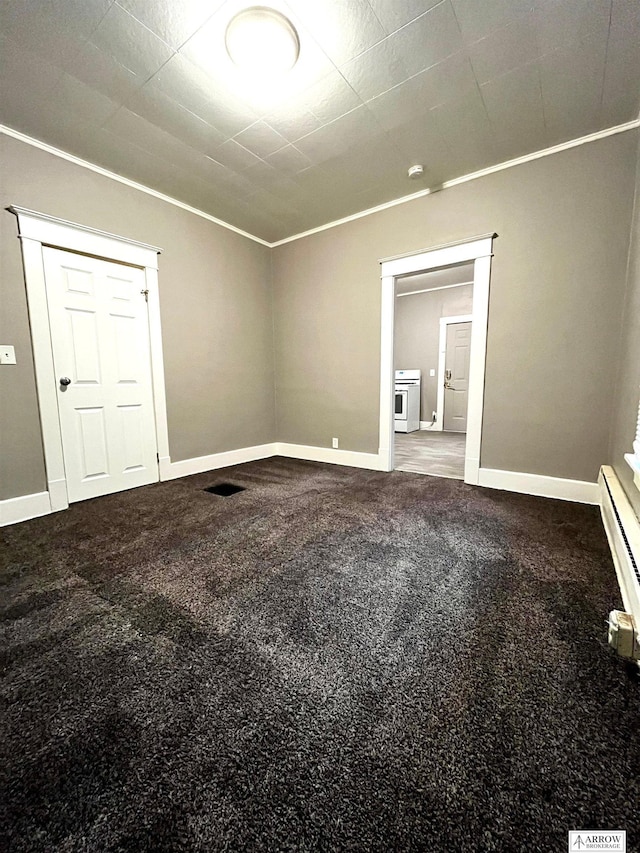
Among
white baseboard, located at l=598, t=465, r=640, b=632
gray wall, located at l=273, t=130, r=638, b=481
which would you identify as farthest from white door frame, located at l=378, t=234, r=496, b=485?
white baseboard, located at l=598, t=465, r=640, b=632

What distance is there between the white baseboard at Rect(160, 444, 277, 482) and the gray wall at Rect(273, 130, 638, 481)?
1485 mm

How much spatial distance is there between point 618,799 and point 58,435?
330cm

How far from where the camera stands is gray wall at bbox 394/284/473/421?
6.50 m

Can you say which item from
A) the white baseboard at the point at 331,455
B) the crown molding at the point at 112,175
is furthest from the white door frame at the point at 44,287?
the white baseboard at the point at 331,455

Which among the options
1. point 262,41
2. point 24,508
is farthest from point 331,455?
point 262,41

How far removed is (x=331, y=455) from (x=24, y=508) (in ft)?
9.11

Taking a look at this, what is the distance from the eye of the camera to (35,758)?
0.80 metres

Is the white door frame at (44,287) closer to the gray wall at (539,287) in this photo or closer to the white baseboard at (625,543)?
the gray wall at (539,287)

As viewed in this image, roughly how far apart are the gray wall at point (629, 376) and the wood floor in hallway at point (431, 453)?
131 centimetres

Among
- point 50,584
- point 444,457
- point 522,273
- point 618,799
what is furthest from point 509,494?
point 50,584

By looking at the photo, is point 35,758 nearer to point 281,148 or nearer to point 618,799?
point 618,799

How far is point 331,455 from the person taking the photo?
3916mm

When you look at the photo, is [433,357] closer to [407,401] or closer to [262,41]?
[407,401]

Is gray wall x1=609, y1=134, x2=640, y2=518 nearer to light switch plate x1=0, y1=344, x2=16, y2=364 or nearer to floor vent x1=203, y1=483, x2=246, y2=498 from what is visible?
floor vent x1=203, y1=483, x2=246, y2=498
